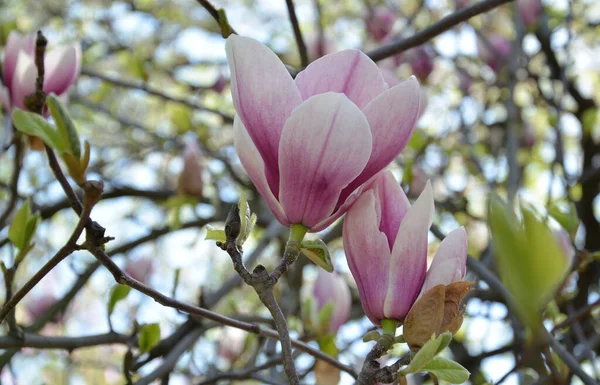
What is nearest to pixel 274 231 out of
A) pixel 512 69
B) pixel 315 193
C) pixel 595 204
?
pixel 512 69

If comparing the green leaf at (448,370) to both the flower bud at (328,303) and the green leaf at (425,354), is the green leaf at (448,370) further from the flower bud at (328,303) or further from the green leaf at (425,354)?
the flower bud at (328,303)

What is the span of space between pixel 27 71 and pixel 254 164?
0.44 meters

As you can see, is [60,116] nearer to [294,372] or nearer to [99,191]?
[99,191]

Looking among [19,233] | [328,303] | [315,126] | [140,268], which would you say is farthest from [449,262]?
[140,268]

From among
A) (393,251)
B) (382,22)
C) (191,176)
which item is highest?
(382,22)

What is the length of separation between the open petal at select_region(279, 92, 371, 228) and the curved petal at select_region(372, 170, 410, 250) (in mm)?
48

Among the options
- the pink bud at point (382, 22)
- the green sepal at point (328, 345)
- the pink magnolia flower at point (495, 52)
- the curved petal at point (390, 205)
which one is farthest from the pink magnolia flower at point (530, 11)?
the curved petal at point (390, 205)

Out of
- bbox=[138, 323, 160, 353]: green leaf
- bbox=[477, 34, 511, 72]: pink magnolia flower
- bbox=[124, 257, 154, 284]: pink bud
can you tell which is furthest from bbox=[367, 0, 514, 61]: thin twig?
bbox=[477, 34, 511, 72]: pink magnolia flower

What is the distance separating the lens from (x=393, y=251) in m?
0.49

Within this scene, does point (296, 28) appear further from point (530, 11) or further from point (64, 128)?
point (530, 11)

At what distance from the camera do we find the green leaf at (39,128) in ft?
1.43

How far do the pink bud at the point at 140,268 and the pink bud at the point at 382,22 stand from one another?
110 cm

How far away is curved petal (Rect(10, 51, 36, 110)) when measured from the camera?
2.63 feet

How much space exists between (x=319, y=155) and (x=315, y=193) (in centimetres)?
3
